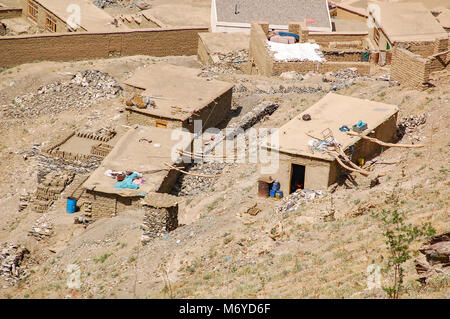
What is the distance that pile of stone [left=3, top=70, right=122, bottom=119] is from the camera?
3052 centimetres

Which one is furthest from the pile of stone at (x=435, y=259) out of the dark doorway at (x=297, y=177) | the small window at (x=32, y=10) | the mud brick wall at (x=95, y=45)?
the small window at (x=32, y=10)

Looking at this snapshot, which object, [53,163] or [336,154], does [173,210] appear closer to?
[336,154]

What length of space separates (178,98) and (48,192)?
637cm

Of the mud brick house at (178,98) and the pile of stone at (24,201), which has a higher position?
the mud brick house at (178,98)

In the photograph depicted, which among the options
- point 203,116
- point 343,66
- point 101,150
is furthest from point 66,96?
point 343,66

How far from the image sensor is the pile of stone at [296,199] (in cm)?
1891

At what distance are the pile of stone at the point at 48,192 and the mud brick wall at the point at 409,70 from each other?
12532 mm

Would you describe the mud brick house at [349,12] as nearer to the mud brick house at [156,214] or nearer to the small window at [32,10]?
the small window at [32,10]

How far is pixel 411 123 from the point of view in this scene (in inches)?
928

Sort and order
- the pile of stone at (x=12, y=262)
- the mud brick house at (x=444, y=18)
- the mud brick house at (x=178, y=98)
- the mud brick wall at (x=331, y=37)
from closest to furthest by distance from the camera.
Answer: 1. the pile of stone at (x=12, y=262)
2. the mud brick house at (x=178, y=98)
3. the mud brick wall at (x=331, y=37)
4. the mud brick house at (x=444, y=18)

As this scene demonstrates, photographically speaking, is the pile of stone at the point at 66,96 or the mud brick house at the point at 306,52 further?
the mud brick house at the point at 306,52

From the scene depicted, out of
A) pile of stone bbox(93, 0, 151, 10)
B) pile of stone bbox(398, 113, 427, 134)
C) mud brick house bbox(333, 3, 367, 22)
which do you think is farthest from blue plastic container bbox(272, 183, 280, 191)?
pile of stone bbox(93, 0, 151, 10)

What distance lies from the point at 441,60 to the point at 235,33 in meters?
14.3
